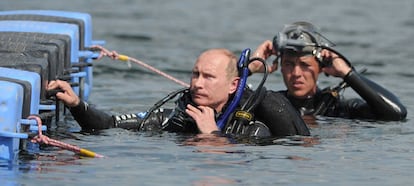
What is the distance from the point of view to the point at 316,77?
1049 centimetres

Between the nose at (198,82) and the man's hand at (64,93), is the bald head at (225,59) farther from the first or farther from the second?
the man's hand at (64,93)

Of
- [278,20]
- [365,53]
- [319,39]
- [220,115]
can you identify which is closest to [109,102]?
[319,39]

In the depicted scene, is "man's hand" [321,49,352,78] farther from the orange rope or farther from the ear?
the orange rope

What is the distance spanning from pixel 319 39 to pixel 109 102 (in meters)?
2.28

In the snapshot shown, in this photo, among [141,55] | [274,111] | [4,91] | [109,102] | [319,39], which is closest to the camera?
[4,91]

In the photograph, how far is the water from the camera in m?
7.70

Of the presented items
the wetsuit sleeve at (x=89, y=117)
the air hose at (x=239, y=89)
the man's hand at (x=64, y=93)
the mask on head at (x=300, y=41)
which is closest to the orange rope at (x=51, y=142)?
the man's hand at (x=64, y=93)

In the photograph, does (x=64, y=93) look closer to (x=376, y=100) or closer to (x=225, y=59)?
(x=225, y=59)

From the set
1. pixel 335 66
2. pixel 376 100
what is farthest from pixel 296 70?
pixel 376 100

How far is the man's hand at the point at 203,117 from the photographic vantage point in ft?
28.1

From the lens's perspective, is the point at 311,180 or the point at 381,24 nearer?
the point at 311,180

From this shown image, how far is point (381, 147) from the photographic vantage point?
9031mm

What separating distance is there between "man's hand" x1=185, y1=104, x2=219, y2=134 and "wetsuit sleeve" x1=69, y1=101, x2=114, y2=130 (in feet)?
2.08

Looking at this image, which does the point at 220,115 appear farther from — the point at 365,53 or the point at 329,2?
the point at 329,2
